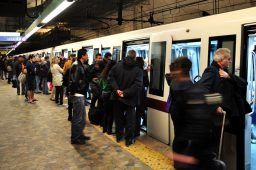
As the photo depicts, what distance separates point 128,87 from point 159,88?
56 centimetres

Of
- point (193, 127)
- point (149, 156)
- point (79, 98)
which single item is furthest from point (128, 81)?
point (193, 127)

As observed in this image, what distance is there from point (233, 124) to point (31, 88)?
7.90 metres

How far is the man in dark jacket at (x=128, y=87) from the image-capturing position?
562cm

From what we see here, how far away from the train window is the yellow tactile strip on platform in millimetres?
963

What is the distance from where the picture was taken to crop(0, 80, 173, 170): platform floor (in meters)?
4.73

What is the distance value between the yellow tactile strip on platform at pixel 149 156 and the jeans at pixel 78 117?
74 cm

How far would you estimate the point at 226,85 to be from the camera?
3791 millimetres

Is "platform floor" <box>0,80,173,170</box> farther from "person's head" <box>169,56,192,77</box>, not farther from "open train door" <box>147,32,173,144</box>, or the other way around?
"person's head" <box>169,56,192,77</box>

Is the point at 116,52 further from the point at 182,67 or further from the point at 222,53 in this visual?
the point at 182,67

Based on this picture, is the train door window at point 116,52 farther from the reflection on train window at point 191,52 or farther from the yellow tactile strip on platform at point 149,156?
the yellow tactile strip on platform at point 149,156

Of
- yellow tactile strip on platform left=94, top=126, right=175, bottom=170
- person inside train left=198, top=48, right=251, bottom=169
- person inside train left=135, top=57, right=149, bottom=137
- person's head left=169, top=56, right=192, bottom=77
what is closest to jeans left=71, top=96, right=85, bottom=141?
yellow tactile strip on platform left=94, top=126, right=175, bottom=170

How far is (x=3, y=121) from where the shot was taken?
7746 mm

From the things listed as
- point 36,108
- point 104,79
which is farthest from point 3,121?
point 104,79

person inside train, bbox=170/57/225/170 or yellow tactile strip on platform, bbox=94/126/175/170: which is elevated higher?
person inside train, bbox=170/57/225/170
